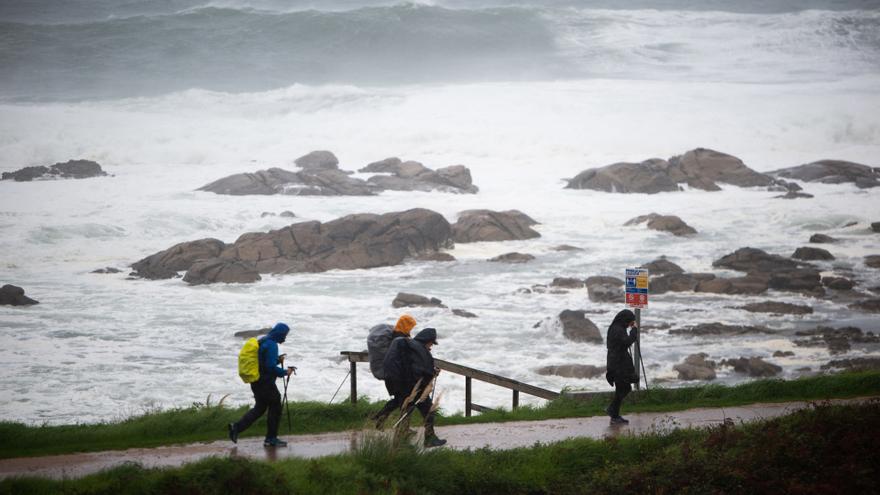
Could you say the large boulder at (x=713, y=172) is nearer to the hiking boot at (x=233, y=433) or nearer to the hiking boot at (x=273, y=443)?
the hiking boot at (x=273, y=443)

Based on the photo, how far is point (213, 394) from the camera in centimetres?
1889

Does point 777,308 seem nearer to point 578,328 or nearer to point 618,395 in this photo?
point 578,328

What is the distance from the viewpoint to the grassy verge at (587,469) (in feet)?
27.8

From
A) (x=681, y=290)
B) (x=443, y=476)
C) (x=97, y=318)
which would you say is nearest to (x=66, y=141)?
(x=97, y=318)

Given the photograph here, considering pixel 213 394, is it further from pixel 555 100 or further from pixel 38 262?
pixel 555 100

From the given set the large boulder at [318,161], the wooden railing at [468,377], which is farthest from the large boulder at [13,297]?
the large boulder at [318,161]

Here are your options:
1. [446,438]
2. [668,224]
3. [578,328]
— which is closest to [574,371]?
[578,328]

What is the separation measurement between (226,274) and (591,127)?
37.5 meters

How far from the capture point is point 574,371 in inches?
785

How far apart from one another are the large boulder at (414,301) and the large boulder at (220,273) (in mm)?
5116

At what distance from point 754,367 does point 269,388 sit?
1231 cm

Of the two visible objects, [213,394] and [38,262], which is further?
[38,262]

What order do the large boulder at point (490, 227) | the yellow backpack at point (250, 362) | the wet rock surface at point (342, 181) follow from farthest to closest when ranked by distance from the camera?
the wet rock surface at point (342, 181) → the large boulder at point (490, 227) → the yellow backpack at point (250, 362)

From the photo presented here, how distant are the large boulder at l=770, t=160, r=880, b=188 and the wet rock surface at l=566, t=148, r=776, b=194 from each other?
193 cm
